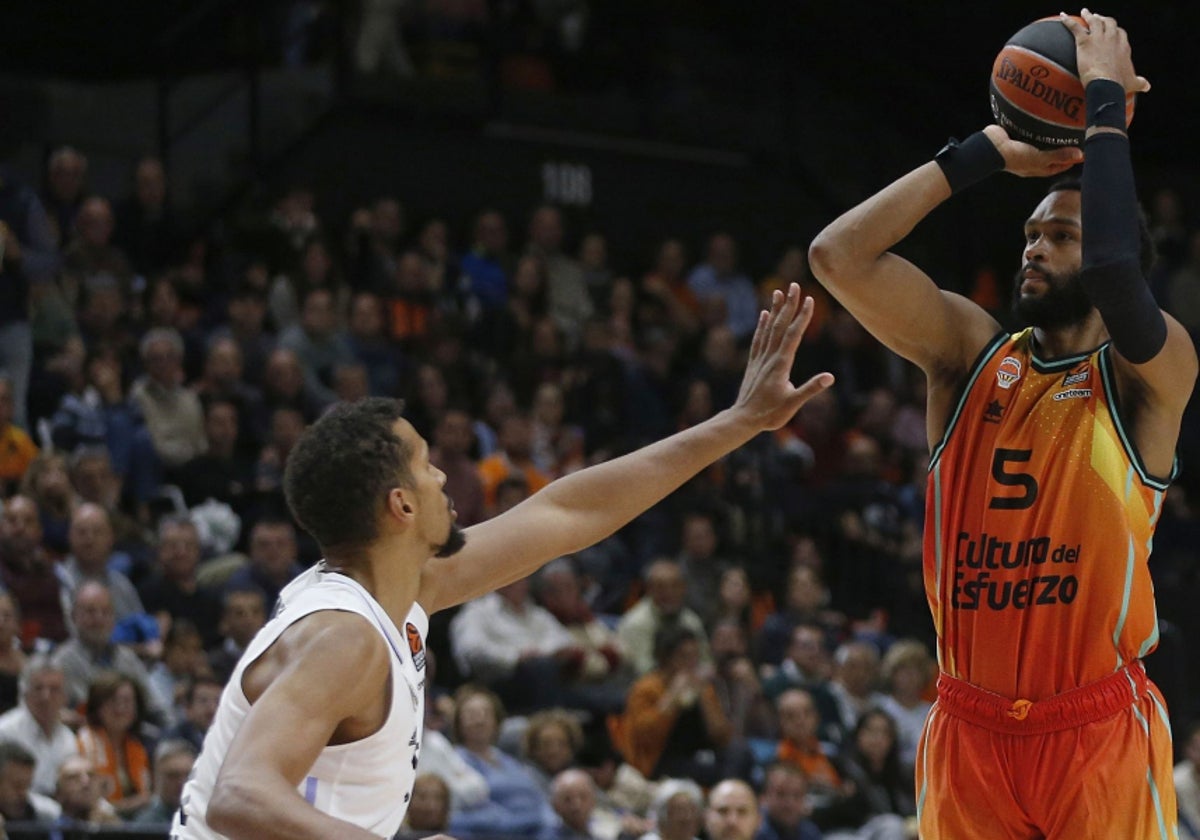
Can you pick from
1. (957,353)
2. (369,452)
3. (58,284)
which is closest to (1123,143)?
(957,353)

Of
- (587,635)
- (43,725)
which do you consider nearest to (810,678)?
(587,635)

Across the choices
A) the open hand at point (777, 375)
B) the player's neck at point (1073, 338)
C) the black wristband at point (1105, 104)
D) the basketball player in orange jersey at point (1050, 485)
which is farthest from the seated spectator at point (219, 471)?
the black wristband at point (1105, 104)

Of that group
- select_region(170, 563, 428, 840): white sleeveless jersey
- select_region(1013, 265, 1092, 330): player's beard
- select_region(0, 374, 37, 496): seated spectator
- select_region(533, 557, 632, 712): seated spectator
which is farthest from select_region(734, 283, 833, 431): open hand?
select_region(0, 374, 37, 496): seated spectator

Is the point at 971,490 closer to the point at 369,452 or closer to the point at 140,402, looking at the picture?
the point at 369,452

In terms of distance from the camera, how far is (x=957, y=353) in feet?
16.7

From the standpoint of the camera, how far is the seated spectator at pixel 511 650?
1069 centimetres

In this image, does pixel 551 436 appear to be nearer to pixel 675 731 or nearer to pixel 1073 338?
pixel 675 731

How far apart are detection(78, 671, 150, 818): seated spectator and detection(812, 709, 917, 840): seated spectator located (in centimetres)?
365

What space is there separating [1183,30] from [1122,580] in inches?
547

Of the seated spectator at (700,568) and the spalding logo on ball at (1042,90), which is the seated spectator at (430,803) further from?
the spalding logo on ball at (1042,90)

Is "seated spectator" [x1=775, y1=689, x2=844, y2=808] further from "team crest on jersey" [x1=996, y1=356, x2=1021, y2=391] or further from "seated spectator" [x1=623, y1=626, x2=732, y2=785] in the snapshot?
"team crest on jersey" [x1=996, y1=356, x2=1021, y2=391]

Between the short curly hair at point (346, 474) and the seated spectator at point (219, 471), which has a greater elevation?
the short curly hair at point (346, 474)

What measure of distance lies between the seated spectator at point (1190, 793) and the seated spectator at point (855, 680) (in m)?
1.78

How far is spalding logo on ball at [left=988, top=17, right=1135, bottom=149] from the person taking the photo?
4918mm
